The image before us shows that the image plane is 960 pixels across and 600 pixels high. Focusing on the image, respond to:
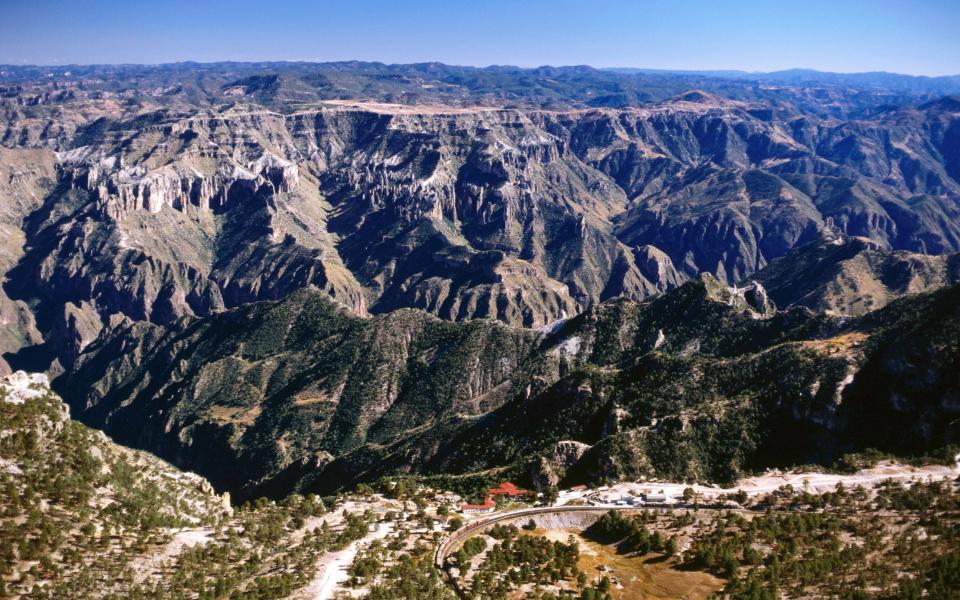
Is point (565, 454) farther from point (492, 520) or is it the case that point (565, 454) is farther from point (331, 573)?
point (331, 573)

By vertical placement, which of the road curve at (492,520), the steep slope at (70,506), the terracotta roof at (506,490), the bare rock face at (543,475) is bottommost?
the terracotta roof at (506,490)

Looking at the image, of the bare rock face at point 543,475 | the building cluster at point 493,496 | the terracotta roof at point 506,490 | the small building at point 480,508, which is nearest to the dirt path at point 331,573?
the small building at point 480,508

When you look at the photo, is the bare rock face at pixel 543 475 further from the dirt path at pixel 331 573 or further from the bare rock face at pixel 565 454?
the dirt path at pixel 331 573

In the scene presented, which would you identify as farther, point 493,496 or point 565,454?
point 565,454

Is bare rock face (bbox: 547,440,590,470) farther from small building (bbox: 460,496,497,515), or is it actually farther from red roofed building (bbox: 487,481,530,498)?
small building (bbox: 460,496,497,515)

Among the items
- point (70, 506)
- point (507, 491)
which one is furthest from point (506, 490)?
point (70, 506)

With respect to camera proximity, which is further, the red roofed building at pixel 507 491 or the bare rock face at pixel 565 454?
the bare rock face at pixel 565 454

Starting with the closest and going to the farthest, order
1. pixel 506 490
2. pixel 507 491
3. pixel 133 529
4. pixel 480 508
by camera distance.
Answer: pixel 133 529
pixel 480 508
pixel 507 491
pixel 506 490

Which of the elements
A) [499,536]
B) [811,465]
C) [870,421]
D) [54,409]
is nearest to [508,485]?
[499,536]
